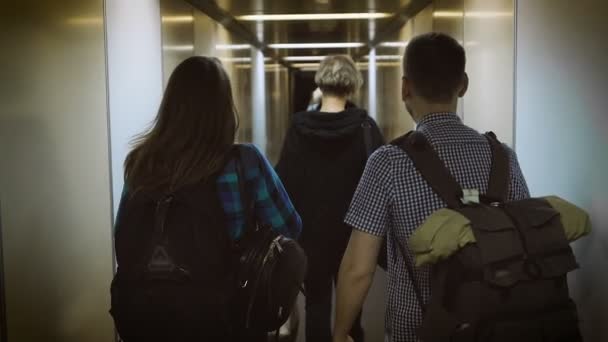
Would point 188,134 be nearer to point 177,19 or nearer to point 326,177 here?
point 326,177

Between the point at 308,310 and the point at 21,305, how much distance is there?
125cm

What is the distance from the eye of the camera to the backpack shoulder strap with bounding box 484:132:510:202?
1.56 m

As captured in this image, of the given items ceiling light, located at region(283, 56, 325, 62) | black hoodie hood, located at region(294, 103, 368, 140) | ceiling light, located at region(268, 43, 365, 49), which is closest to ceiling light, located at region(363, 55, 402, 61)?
ceiling light, located at region(268, 43, 365, 49)

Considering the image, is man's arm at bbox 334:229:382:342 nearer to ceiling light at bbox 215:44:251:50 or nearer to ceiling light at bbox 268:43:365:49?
ceiling light at bbox 215:44:251:50

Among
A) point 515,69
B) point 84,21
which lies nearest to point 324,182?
point 515,69

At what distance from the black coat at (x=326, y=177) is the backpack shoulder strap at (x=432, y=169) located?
4.17ft

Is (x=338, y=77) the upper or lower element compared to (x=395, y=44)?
lower

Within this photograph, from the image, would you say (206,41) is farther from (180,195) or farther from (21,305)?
(180,195)

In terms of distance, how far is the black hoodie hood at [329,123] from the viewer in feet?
9.29

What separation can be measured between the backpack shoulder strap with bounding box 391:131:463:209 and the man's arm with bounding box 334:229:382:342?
209 millimetres

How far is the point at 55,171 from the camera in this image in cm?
266

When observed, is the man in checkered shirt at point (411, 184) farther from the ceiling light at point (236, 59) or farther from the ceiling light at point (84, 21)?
the ceiling light at point (236, 59)

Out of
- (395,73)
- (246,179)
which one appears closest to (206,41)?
(395,73)

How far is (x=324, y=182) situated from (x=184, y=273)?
130 cm
